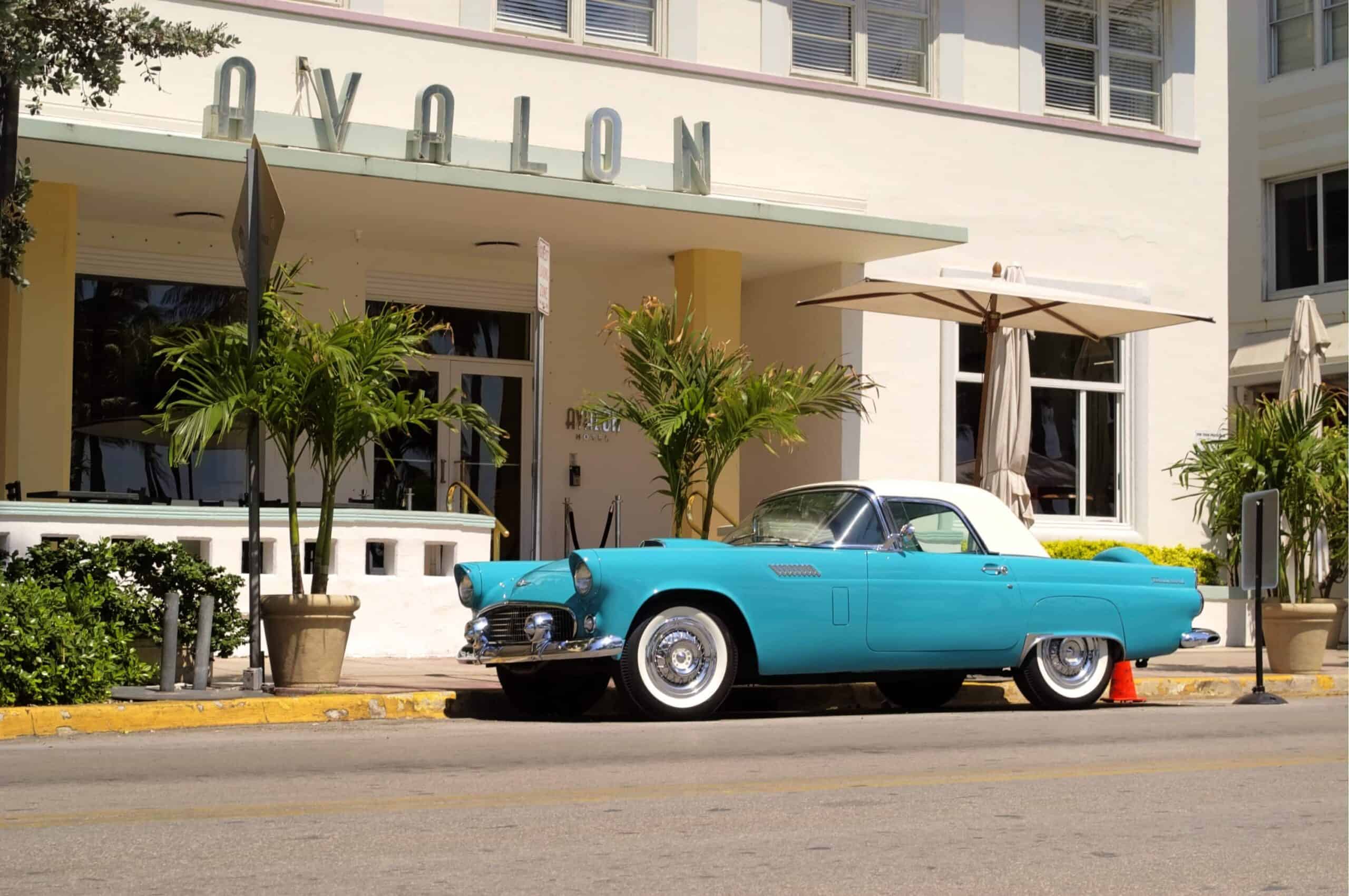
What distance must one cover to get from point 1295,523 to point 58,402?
11.0 metres

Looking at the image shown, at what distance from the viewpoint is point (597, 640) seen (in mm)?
9891

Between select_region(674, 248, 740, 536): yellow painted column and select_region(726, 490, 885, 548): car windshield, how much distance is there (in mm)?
5858

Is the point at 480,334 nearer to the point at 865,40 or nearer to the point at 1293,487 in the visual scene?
the point at 865,40

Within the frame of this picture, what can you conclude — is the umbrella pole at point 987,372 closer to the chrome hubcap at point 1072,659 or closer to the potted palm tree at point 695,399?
the potted palm tree at point 695,399

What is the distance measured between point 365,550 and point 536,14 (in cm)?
632

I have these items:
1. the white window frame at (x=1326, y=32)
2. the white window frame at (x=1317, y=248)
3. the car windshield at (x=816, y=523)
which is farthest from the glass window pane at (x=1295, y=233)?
the car windshield at (x=816, y=523)

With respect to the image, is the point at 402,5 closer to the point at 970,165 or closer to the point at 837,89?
the point at 837,89

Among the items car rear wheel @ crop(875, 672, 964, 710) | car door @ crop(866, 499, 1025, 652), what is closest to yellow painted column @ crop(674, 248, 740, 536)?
car rear wheel @ crop(875, 672, 964, 710)

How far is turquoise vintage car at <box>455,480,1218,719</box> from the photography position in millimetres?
10102

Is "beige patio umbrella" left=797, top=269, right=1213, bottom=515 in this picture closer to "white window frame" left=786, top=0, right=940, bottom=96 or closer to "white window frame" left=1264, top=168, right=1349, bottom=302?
"white window frame" left=786, top=0, right=940, bottom=96

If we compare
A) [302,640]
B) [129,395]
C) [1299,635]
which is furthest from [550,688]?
[129,395]

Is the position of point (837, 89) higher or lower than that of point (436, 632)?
higher

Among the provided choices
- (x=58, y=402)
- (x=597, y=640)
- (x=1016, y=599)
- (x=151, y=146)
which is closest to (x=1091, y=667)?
(x=1016, y=599)

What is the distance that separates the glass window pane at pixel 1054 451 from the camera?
19797 millimetres
